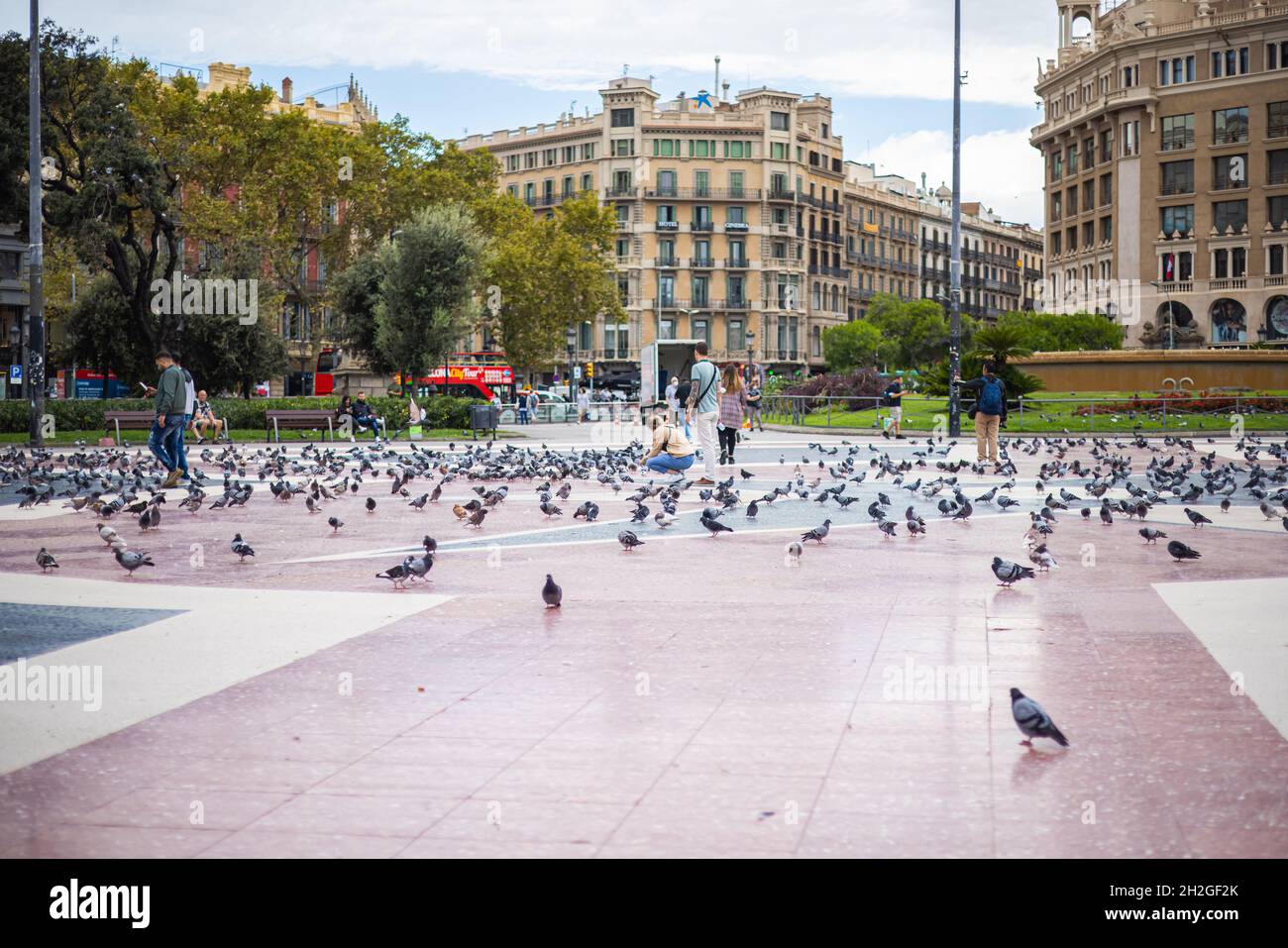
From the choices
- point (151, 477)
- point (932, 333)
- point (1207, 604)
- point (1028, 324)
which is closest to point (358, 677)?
point (1207, 604)

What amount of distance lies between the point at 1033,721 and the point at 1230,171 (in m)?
80.8

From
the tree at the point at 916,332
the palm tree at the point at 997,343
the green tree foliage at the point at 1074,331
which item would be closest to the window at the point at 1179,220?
the tree at the point at 916,332

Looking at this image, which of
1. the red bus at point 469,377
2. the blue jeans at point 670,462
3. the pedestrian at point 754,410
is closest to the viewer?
the blue jeans at point 670,462

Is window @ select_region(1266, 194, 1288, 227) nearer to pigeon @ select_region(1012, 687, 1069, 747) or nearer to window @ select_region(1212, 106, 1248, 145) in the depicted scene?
window @ select_region(1212, 106, 1248, 145)

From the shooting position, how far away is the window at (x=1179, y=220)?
3086 inches

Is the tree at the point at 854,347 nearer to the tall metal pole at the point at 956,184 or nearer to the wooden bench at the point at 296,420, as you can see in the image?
the tall metal pole at the point at 956,184

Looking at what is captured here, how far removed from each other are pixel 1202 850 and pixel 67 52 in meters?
35.8

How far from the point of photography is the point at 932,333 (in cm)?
8256

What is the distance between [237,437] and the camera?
1312 inches

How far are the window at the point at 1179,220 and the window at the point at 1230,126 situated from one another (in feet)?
13.3
